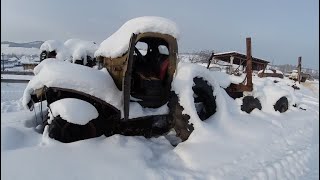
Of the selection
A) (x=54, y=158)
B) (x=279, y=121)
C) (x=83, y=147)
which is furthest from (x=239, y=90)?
(x=54, y=158)

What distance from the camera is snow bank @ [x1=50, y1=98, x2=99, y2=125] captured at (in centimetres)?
484

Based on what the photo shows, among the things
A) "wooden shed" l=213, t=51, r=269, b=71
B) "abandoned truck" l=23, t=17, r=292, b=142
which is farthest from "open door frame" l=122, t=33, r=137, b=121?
"wooden shed" l=213, t=51, r=269, b=71

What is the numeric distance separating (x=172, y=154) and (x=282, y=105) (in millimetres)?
4825

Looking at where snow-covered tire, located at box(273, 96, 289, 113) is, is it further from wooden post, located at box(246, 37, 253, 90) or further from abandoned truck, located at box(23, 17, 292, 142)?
abandoned truck, located at box(23, 17, 292, 142)

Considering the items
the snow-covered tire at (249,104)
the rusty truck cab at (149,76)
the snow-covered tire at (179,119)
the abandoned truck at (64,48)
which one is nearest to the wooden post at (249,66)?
the snow-covered tire at (249,104)

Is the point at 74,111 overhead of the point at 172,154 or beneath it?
overhead

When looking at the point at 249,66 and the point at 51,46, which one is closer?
the point at 249,66

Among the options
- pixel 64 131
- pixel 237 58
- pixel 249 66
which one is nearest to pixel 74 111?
pixel 64 131

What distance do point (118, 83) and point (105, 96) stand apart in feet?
2.18

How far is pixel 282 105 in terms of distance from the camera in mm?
8758

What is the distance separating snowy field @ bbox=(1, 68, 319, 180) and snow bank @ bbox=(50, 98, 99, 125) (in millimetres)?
333

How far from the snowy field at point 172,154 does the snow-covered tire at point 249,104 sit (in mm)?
1044

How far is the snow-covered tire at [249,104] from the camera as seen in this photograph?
7691 millimetres

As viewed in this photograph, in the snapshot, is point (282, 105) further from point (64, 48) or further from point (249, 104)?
point (64, 48)
